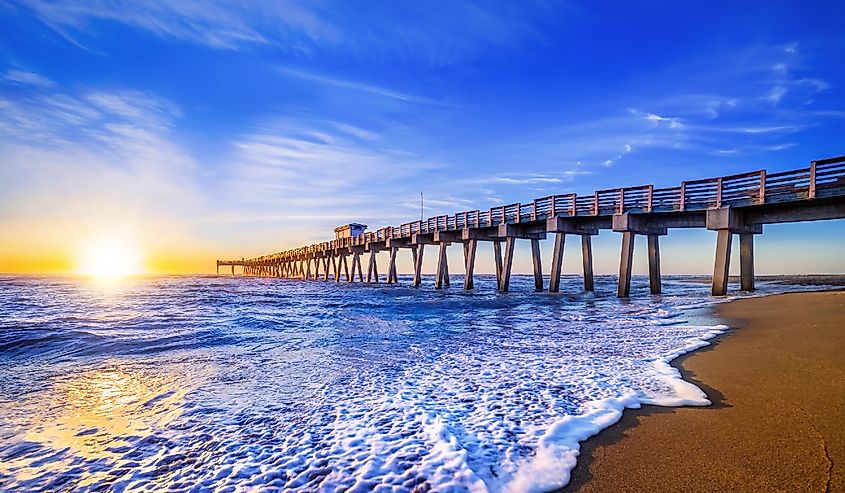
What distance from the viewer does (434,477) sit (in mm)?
2707

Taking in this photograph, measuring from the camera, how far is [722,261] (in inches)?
598

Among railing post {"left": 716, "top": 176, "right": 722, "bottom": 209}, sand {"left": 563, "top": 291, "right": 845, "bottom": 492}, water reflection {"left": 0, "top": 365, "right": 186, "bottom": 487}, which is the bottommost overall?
water reflection {"left": 0, "top": 365, "right": 186, "bottom": 487}

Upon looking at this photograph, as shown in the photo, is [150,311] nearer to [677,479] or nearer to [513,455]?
[513,455]

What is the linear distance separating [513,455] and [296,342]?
616 centimetres

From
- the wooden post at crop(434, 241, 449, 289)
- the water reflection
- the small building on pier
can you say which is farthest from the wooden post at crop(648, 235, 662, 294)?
the small building on pier

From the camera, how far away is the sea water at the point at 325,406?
284 cm

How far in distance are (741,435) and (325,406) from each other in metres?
3.42

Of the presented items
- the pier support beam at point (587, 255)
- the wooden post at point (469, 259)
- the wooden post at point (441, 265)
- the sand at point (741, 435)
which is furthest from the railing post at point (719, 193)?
the wooden post at point (441, 265)

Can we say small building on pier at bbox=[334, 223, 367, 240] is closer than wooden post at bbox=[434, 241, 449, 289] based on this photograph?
No

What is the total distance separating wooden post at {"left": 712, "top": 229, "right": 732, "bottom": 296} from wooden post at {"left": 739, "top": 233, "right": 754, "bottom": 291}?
4.50 feet

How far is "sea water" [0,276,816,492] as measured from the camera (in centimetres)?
284

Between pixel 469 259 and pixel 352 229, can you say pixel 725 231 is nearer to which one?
pixel 469 259

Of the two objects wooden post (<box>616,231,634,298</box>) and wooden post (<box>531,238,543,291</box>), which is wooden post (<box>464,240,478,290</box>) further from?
wooden post (<box>616,231,634,298</box>)

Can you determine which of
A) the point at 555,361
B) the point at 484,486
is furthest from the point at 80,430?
the point at 555,361
